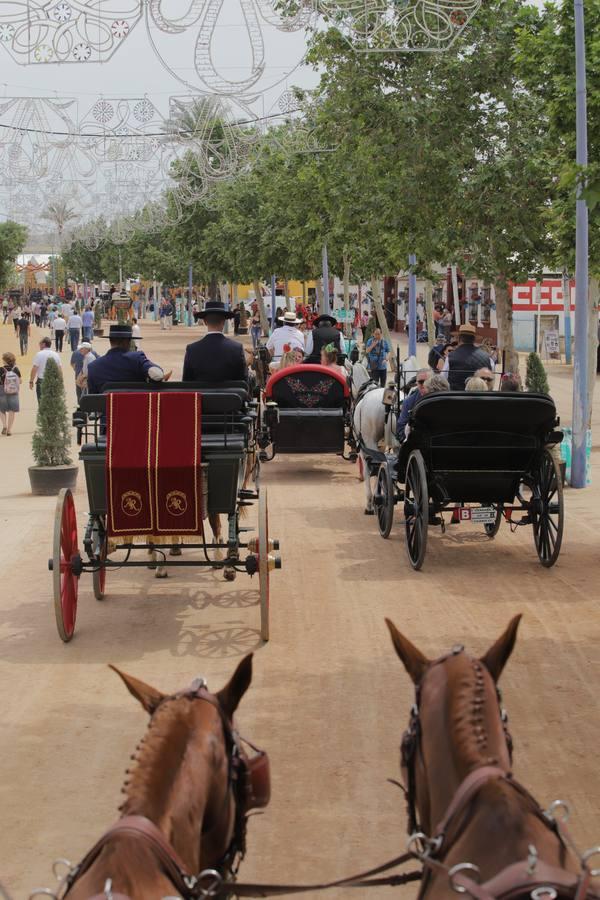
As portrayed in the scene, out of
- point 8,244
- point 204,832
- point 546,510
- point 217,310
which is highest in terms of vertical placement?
point 8,244

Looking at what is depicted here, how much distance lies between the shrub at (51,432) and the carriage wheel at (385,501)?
16.1 ft

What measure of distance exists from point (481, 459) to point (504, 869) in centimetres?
851

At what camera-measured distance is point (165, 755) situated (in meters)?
3.40

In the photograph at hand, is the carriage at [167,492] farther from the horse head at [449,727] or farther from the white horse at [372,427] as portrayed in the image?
the horse head at [449,727]

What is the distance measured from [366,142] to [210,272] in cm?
3661

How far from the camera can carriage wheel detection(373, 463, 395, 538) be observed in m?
12.6

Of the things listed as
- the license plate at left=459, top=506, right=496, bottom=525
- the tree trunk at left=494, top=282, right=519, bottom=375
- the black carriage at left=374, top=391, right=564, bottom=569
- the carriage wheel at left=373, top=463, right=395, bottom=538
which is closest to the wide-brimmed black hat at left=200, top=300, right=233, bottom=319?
the black carriage at left=374, top=391, right=564, bottom=569

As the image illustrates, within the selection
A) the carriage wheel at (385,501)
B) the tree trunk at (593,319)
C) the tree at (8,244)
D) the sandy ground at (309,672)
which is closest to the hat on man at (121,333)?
the sandy ground at (309,672)

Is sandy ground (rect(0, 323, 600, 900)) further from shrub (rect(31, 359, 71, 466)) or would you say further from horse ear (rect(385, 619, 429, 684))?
shrub (rect(31, 359, 71, 466))

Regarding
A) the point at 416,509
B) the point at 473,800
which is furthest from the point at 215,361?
the point at 473,800

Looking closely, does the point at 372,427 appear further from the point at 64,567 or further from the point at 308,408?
the point at 64,567

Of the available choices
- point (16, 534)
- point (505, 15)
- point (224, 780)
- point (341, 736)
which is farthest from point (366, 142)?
point (224, 780)

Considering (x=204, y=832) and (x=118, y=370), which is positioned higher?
(x=118, y=370)

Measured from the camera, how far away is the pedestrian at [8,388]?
24.0 meters
